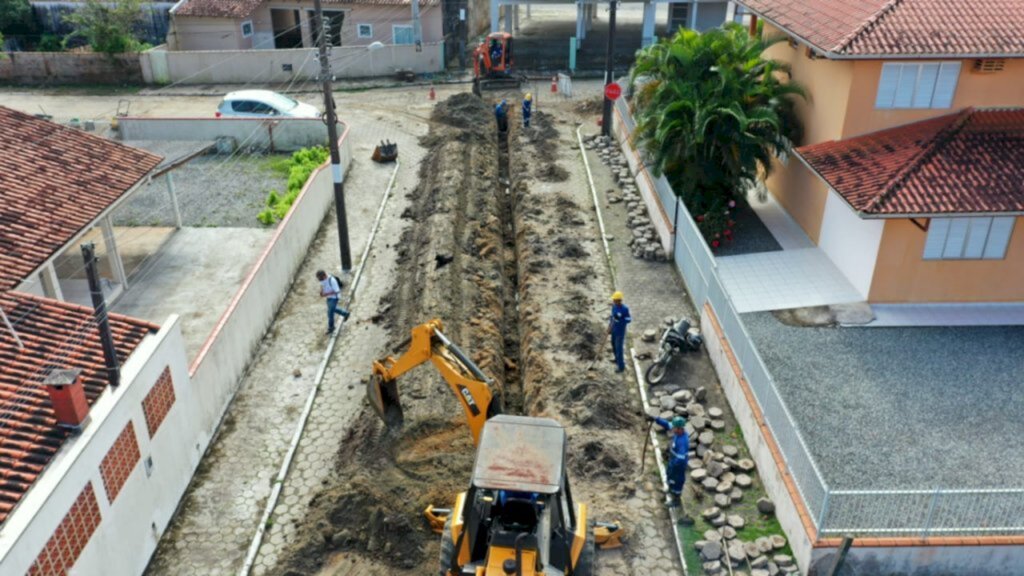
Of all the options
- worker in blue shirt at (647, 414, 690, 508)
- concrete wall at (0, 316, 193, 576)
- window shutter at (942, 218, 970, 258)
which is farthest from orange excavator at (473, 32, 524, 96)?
worker in blue shirt at (647, 414, 690, 508)

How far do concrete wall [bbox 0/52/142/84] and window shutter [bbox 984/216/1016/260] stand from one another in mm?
35949

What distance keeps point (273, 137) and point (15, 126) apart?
10235 millimetres

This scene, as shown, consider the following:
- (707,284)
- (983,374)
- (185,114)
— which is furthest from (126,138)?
(983,374)

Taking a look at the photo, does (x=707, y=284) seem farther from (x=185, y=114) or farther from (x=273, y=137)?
(x=185, y=114)

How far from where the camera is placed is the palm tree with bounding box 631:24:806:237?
68.1ft

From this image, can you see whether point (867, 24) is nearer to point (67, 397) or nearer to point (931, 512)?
point (931, 512)

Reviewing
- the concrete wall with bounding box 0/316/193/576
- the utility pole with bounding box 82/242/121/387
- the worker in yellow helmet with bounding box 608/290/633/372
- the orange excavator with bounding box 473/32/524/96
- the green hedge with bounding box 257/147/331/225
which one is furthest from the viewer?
the orange excavator with bounding box 473/32/524/96

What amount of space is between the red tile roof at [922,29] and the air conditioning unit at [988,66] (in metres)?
0.53

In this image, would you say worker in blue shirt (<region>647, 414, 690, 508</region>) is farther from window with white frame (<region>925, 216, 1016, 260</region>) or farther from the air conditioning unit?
the air conditioning unit

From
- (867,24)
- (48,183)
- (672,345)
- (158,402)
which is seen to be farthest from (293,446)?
(867,24)

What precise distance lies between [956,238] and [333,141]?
14.4 meters

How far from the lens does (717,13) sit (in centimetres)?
4256

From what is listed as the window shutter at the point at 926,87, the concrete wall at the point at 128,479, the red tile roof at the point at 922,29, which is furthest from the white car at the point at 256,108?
the window shutter at the point at 926,87

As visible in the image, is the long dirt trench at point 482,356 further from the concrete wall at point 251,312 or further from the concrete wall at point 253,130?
the concrete wall at point 253,130
